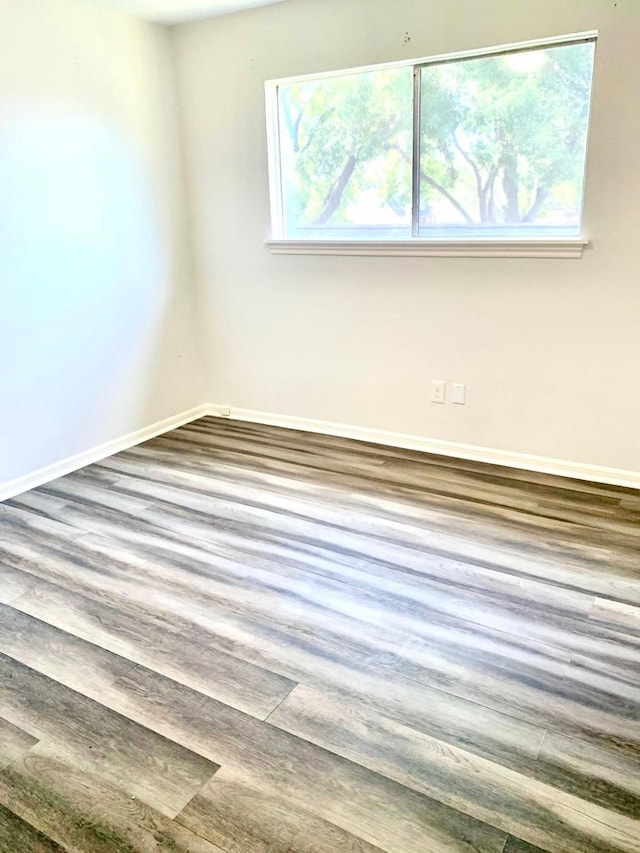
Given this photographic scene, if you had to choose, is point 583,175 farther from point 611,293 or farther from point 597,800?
point 597,800

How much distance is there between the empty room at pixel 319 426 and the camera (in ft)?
5.23

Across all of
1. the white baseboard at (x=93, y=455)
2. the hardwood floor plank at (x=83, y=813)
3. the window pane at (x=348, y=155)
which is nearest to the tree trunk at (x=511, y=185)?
the window pane at (x=348, y=155)

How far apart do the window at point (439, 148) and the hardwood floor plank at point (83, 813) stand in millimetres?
2744

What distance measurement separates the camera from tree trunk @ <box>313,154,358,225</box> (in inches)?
136

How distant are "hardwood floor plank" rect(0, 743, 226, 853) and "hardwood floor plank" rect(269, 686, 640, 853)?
15.5 inches

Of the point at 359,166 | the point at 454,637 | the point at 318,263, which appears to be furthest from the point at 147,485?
the point at 359,166

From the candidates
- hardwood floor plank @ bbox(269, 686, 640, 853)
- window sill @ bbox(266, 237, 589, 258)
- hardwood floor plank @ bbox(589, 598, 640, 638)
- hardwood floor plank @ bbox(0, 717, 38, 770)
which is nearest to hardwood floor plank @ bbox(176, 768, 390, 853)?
hardwood floor plank @ bbox(269, 686, 640, 853)

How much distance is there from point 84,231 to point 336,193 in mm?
1404

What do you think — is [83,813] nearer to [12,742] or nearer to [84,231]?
[12,742]

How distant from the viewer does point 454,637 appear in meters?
2.06

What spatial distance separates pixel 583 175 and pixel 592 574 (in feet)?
5.88

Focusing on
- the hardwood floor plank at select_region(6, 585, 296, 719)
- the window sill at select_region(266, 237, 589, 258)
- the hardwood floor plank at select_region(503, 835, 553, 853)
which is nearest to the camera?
Result: the hardwood floor plank at select_region(503, 835, 553, 853)

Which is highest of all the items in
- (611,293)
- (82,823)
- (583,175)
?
(583,175)

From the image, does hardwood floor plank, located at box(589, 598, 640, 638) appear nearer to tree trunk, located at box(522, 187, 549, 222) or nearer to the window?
the window
